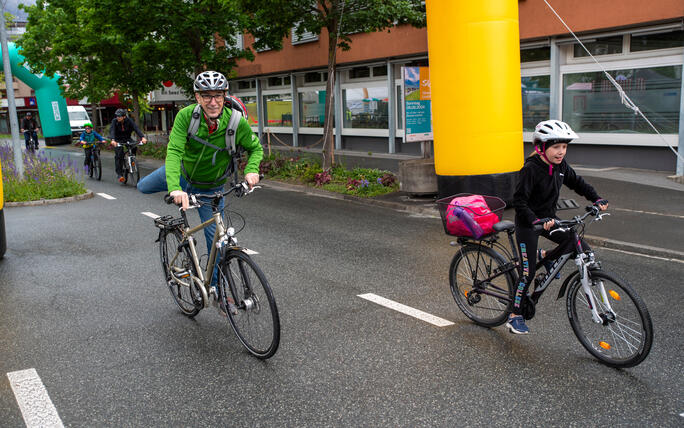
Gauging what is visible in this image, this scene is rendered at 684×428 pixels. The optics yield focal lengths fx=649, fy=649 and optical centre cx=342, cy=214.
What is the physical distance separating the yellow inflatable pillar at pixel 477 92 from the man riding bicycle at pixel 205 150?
203 inches

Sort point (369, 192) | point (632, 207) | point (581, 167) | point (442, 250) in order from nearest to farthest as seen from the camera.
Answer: point (442, 250) → point (632, 207) → point (369, 192) → point (581, 167)

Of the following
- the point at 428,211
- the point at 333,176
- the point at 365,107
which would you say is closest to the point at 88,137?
the point at 333,176

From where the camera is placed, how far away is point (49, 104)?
36.1 metres

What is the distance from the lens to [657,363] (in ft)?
14.6

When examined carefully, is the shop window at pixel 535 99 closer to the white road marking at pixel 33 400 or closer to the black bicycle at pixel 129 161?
the black bicycle at pixel 129 161

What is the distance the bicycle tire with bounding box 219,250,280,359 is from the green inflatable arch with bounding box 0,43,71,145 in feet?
111

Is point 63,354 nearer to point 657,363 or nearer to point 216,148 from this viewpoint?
point 216,148

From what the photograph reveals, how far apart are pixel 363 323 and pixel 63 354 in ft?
7.75

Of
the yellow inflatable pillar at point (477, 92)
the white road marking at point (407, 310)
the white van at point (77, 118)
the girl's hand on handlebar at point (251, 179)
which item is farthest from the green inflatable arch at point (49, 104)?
the girl's hand on handlebar at point (251, 179)

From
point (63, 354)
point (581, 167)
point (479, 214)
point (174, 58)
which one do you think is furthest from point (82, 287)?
point (174, 58)

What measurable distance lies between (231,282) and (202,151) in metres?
1.08

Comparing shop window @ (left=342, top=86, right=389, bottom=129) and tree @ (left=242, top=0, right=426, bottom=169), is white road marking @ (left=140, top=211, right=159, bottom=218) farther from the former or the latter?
shop window @ (left=342, top=86, right=389, bottom=129)

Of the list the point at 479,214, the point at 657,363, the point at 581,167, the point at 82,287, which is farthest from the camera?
the point at 581,167

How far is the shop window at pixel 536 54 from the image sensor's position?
Answer: 18141mm
